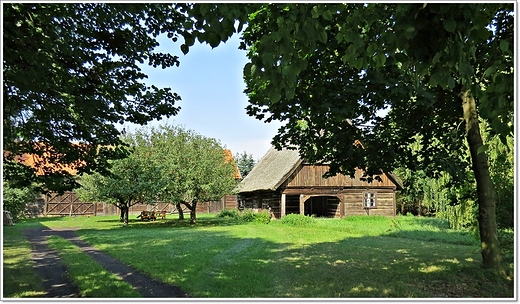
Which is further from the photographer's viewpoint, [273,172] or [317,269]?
[273,172]

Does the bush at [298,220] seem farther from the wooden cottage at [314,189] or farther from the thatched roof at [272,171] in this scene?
the thatched roof at [272,171]

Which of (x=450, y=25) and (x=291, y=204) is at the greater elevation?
(x=450, y=25)

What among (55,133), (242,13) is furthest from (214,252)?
(242,13)

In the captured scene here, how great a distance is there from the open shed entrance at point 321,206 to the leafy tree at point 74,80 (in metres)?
24.4

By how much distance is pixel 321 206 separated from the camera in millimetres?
33375

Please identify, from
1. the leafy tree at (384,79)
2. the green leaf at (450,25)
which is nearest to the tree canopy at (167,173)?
the leafy tree at (384,79)

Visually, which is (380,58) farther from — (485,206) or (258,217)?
(258,217)

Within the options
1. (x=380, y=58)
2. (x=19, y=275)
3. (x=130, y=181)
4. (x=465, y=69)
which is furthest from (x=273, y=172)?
(x=465, y=69)

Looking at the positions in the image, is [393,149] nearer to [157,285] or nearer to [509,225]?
[509,225]

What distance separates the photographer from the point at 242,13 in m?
3.36

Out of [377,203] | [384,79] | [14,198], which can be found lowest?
[377,203]

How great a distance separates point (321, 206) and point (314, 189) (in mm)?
5944

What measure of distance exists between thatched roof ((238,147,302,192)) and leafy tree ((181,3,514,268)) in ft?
52.0

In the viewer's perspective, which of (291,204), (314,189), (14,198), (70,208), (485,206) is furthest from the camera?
(70,208)
